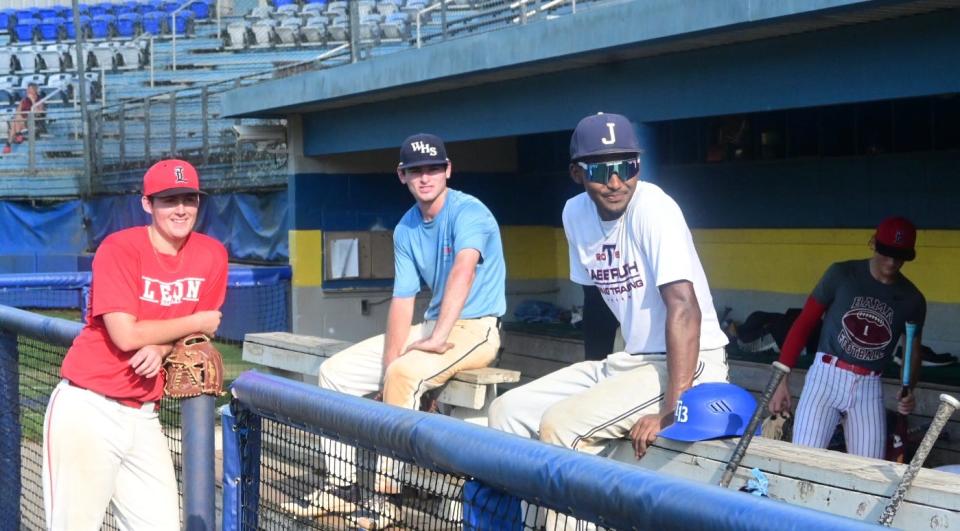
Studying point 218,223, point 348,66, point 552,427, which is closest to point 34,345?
point 552,427

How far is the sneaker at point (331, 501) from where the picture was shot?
3055 millimetres

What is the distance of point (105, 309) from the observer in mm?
3787

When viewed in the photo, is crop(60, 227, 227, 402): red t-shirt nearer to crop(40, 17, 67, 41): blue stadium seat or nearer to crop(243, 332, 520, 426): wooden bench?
crop(243, 332, 520, 426): wooden bench

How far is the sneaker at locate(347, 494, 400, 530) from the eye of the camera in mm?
2838

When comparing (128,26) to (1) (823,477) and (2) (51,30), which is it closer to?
(2) (51,30)

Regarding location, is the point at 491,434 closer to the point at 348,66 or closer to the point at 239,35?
the point at 348,66

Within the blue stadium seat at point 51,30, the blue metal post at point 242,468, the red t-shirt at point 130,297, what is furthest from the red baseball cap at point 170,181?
the blue stadium seat at point 51,30

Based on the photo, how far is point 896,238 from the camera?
5645 mm

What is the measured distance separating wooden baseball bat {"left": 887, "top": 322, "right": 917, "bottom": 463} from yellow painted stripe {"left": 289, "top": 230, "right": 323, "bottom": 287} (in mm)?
7491

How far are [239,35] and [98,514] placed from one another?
20532mm

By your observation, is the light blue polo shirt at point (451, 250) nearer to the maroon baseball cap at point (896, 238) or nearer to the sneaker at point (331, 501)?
the maroon baseball cap at point (896, 238)

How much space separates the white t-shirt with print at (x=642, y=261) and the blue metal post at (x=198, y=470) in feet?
5.16

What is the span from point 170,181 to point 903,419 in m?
3.95

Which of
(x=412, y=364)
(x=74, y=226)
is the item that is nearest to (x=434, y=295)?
(x=412, y=364)
